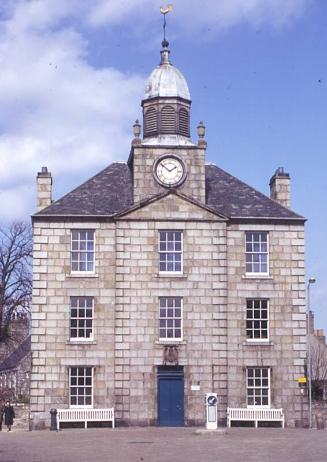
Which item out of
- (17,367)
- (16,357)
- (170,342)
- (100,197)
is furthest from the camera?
(16,357)

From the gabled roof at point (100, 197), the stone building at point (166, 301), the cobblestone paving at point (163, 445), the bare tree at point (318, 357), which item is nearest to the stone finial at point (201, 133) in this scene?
the stone building at point (166, 301)

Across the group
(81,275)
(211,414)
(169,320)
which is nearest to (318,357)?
(169,320)

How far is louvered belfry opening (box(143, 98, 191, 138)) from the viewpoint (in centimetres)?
4431

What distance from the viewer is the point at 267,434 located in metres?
35.3

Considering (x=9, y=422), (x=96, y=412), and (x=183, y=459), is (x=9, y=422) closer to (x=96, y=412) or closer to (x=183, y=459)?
(x=96, y=412)

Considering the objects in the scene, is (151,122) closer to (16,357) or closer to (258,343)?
(258,343)

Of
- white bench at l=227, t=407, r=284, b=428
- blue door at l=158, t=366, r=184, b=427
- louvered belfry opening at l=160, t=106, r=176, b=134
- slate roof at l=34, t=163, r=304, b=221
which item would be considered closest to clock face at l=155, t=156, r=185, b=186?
slate roof at l=34, t=163, r=304, b=221

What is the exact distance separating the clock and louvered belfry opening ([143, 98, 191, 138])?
80.9 inches

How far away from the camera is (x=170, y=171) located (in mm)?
42656

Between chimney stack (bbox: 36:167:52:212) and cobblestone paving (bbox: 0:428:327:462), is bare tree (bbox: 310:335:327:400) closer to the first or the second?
chimney stack (bbox: 36:167:52:212)

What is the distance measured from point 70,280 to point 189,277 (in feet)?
17.7

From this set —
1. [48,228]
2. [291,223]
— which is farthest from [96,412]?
[291,223]

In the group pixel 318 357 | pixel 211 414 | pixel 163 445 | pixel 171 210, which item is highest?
pixel 171 210

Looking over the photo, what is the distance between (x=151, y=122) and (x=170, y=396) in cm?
1337
